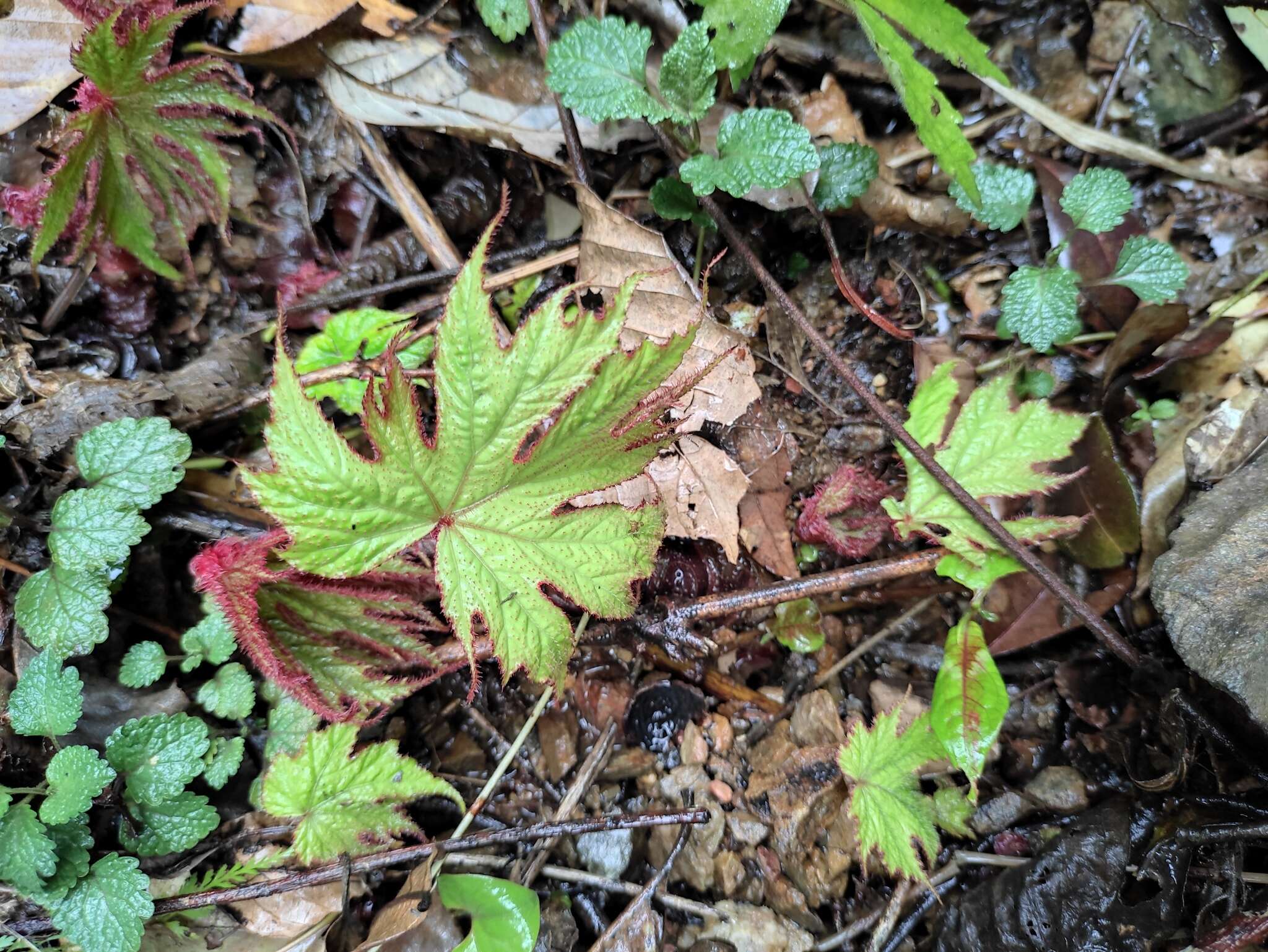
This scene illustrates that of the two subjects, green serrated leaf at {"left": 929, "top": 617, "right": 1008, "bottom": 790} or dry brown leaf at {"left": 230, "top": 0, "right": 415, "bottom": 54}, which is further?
dry brown leaf at {"left": 230, "top": 0, "right": 415, "bottom": 54}

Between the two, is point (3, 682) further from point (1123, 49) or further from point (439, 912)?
point (1123, 49)

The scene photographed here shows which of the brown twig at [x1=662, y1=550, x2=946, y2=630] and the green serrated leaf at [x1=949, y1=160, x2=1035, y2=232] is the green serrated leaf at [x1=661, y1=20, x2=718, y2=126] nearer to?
the green serrated leaf at [x1=949, y1=160, x2=1035, y2=232]

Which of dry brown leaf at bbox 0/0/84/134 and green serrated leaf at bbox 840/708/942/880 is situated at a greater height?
dry brown leaf at bbox 0/0/84/134

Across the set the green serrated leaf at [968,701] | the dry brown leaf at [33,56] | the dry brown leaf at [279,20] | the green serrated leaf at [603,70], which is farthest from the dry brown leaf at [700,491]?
the dry brown leaf at [33,56]

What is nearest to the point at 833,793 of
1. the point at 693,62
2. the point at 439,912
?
the point at 439,912

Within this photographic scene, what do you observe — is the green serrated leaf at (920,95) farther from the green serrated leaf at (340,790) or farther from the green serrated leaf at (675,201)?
the green serrated leaf at (340,790)

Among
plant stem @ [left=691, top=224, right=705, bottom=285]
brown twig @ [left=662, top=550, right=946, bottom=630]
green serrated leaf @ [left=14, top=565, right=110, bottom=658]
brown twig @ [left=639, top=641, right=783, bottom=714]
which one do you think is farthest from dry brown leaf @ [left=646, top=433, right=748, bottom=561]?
green serrated leaf @ [left=14, top=565, right=110, bottom=658]

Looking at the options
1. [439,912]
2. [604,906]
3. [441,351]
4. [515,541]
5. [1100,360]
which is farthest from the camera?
[1100,360]
